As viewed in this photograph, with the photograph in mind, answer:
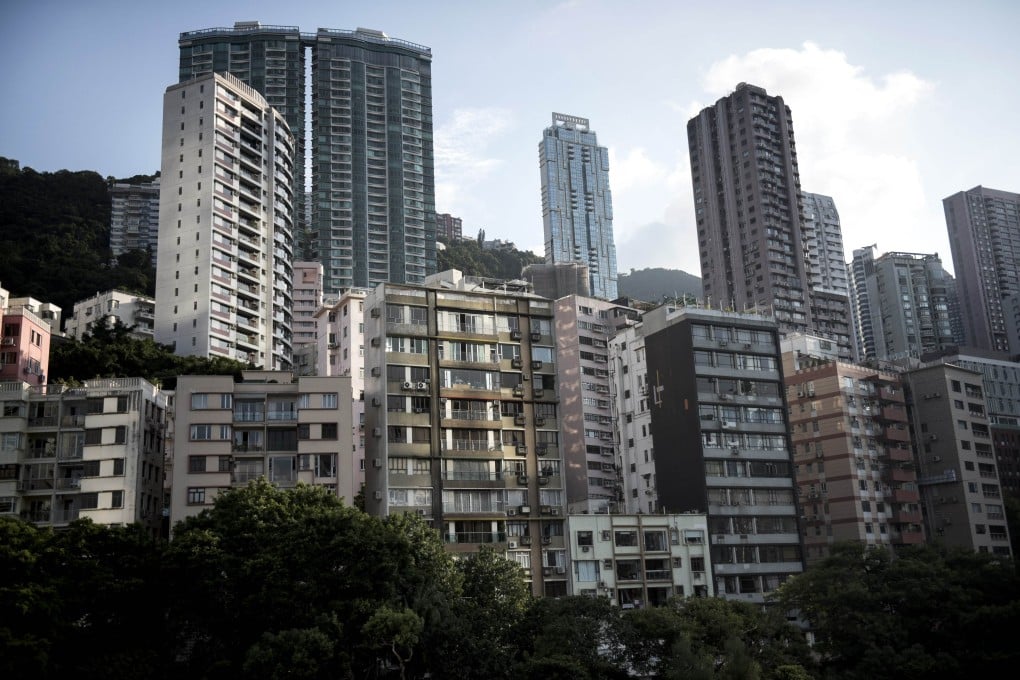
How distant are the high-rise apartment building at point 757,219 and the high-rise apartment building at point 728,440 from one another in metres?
74.9

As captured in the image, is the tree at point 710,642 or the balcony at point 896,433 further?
the balcony at point 896,433

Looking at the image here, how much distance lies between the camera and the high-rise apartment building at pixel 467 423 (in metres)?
73.1

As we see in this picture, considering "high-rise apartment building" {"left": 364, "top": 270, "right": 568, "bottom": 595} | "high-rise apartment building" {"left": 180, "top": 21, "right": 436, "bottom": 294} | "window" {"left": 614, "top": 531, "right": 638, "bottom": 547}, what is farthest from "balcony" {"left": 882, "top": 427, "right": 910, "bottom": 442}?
"high-rise apartment building" {"left": 180, "top": 21, "right": 436, "bottom": 294}

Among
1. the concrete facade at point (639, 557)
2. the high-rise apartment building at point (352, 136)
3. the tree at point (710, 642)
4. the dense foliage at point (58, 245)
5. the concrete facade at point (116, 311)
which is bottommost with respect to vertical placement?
the tree at point (710, 642)

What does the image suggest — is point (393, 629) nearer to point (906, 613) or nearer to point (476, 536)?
point (476, 536)

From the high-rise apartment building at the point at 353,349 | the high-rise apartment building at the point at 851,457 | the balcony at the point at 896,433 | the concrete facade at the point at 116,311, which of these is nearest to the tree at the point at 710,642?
the high-rise apartment building at the point at 851,457

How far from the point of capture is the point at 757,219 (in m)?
167

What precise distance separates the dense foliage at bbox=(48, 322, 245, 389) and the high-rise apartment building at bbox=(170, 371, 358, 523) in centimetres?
1643

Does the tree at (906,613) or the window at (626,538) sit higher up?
the window at (626,538)

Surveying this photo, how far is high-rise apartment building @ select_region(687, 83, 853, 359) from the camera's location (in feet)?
543

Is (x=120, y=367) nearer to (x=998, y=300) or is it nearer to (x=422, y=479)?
(x=422, y=479)

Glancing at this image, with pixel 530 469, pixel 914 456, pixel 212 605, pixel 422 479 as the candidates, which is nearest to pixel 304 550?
pixel 212 605

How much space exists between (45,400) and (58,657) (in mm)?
26795

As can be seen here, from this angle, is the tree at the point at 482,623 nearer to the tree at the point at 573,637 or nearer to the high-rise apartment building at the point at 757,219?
the tree at the point at 573,637
